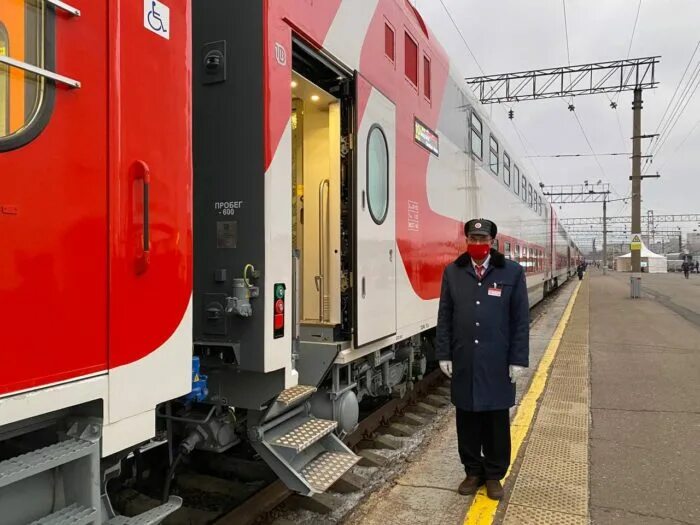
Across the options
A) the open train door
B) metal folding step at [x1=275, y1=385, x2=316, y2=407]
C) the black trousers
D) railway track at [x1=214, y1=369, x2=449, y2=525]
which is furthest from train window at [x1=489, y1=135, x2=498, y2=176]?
metal folding step at [x1=275, y1=385, x2=316, y2=407]

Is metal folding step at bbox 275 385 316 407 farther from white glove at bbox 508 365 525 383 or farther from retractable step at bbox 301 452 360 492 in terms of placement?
white glove at bbox 508 365 525 383

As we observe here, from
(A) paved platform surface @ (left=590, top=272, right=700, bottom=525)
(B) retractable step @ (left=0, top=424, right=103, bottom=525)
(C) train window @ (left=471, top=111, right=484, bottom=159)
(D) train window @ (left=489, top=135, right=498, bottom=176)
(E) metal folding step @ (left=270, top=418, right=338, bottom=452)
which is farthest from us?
(D) train window @ (left=489, top=135, right=498, bottom=176)

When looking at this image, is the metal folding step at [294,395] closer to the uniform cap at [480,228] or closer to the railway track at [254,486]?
the railway track at [254,486]

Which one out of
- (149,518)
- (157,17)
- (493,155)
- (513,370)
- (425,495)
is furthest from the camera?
(493,155)

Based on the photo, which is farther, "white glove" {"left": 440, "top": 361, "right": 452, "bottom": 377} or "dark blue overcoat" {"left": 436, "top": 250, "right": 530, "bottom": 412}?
"white glove" {"left": 440, "top": 361, "right": 452, "bottom": 377}

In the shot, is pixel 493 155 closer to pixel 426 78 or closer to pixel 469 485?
pixel 426 78

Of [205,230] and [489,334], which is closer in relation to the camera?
[205,230]

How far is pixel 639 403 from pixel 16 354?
6319mm

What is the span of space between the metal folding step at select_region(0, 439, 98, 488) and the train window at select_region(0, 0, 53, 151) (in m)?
0.95

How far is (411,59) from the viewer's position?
518 centimetres

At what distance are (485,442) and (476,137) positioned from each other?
16.6ft

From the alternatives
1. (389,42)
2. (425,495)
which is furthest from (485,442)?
(389,42)

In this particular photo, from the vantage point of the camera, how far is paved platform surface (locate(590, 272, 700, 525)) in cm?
374

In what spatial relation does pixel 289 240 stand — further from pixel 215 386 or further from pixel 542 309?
pixel 542 309
